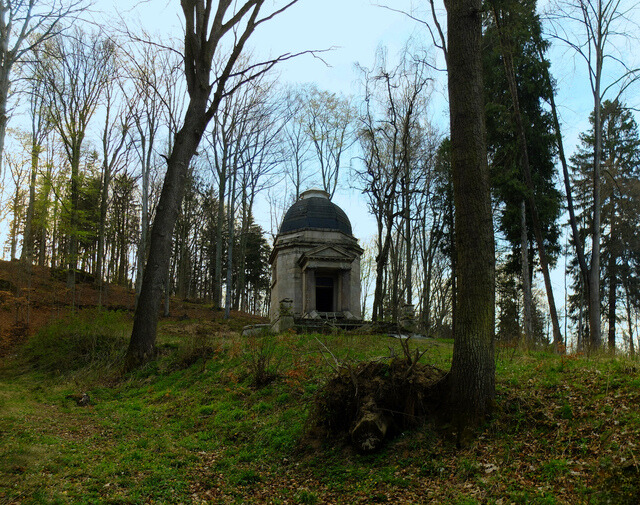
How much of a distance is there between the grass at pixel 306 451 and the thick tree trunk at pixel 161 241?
96.5 inches

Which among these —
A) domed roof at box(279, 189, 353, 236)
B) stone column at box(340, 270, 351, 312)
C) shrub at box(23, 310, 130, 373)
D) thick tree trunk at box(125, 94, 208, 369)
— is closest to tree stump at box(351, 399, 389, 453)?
thick tree trunk at box(125, 94, 208, 369)

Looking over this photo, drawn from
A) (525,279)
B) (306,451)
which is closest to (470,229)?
(306,451)

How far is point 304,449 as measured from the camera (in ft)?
17.5

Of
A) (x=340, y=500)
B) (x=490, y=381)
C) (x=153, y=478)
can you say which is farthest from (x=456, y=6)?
(x=153, y=478)

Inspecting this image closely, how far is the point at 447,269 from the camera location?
28.7 meters

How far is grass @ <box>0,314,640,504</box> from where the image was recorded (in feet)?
12.3

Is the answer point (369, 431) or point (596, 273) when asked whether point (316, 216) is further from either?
point (369, 431)

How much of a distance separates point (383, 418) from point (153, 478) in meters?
2.55

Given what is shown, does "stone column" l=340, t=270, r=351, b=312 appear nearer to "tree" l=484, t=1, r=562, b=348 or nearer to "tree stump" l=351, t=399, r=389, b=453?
"tree" l=484, t=1, r=562, b=348

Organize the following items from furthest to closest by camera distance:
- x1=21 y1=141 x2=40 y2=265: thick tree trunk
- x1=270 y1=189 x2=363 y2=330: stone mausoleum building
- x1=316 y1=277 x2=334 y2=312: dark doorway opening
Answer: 1. x1=316 y1=277 x2=334 y2=312: dark doorway opening
2. x1=270 y1=189 x2=363 y2=330: stone mausoleum building
3. x1=21 y1=141 x2=40 y2=265: thick tree trunk

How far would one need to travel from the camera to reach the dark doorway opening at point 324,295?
22.2 m

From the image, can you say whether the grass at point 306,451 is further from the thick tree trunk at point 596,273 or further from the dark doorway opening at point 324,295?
the dark doorway opening at point 324,295

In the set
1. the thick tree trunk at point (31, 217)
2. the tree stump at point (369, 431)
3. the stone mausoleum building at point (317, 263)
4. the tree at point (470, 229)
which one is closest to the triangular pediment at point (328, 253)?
the stone mausoleum building at point (317, 263)

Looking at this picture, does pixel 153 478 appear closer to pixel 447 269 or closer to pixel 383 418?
pixel 383 418
